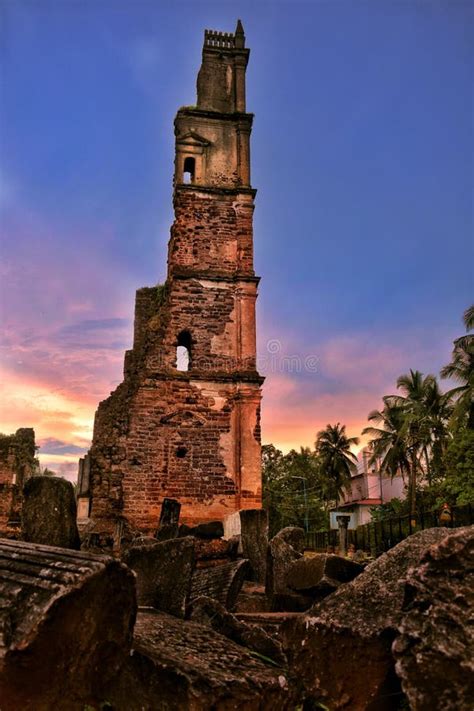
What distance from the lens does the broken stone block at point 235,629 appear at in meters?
3.03

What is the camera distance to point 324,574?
14.3 feet

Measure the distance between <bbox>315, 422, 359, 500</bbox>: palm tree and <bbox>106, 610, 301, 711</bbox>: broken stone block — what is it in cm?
4311

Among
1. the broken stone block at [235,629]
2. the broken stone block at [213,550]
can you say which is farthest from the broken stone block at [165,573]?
the broken stone block at [213,550]

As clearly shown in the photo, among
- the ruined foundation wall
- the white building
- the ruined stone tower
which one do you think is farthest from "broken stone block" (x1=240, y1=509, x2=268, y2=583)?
the white building

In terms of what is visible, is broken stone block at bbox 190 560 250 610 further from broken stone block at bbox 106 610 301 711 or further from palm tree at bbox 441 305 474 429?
palm tree at bbox 441 305 474 429

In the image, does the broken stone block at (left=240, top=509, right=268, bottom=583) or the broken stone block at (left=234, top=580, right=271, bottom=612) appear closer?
the broken stone block at (left=234, top=580, right=271, bottom=612)

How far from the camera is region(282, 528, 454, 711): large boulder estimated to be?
7.34 ft

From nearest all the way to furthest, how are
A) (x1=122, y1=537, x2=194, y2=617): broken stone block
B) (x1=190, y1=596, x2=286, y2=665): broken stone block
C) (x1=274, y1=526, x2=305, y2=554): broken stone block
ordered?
(x1=190, y1=596, x2=286, y2=665): broken stone block → (x1=122, y1=537, x2=194, y2=617): broken stone block → (x1=274, y1=526, x2=305, y2=554): broken stone block

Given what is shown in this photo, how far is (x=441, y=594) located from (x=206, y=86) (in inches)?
739

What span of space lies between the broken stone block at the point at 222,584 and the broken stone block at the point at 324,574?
24.8 inches

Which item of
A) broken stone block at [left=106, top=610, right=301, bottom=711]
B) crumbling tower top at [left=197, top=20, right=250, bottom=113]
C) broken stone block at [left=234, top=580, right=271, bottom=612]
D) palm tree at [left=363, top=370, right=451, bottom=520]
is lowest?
broken stone block at [left=234, top=580, right=271, bottom=612]

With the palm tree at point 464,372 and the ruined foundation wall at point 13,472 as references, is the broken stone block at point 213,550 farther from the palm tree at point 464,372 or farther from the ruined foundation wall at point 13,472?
the palm tree at point 464,372

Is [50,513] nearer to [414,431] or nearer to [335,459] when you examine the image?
[414,431]

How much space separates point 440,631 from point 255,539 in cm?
573
